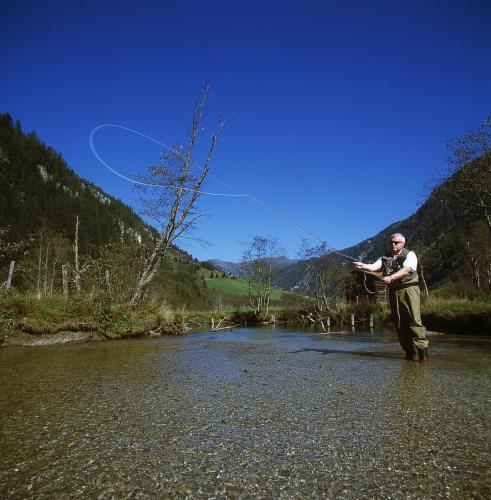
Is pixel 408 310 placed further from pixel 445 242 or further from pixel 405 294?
pixel 445 242

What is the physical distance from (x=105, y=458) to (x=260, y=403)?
4.37 ft

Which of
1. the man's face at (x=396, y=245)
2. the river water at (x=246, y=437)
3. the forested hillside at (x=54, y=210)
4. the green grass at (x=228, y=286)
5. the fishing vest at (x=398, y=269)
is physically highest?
the forested hillside at (x=54, y=210)

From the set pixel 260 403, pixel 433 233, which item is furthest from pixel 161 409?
pixel 433 233

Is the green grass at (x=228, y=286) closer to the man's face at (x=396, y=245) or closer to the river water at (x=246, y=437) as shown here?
the man's face at (x=396, y=245)

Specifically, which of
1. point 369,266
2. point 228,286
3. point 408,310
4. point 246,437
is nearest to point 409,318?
point 408,310

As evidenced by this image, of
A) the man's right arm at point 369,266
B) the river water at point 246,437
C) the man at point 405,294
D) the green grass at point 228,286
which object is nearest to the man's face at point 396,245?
the man at point 405,294

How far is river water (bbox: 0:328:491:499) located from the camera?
1.47 meters

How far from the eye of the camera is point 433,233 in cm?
11431

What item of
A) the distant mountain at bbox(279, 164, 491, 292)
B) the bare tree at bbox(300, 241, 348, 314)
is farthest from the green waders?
the bare tree at bbox(300, 241, 348, 314)

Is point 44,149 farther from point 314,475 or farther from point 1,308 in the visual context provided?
point 314,475

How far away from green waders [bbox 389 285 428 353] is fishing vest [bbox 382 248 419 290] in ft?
0.20

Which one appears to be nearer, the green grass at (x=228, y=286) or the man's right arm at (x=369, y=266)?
the man's right arm at (x=369, y=266)

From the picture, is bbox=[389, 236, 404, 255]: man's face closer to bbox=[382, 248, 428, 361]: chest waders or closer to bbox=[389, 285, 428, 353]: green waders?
bbox=[382, 248, 428, 361]: chest waders

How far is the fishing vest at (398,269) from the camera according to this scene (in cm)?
566
